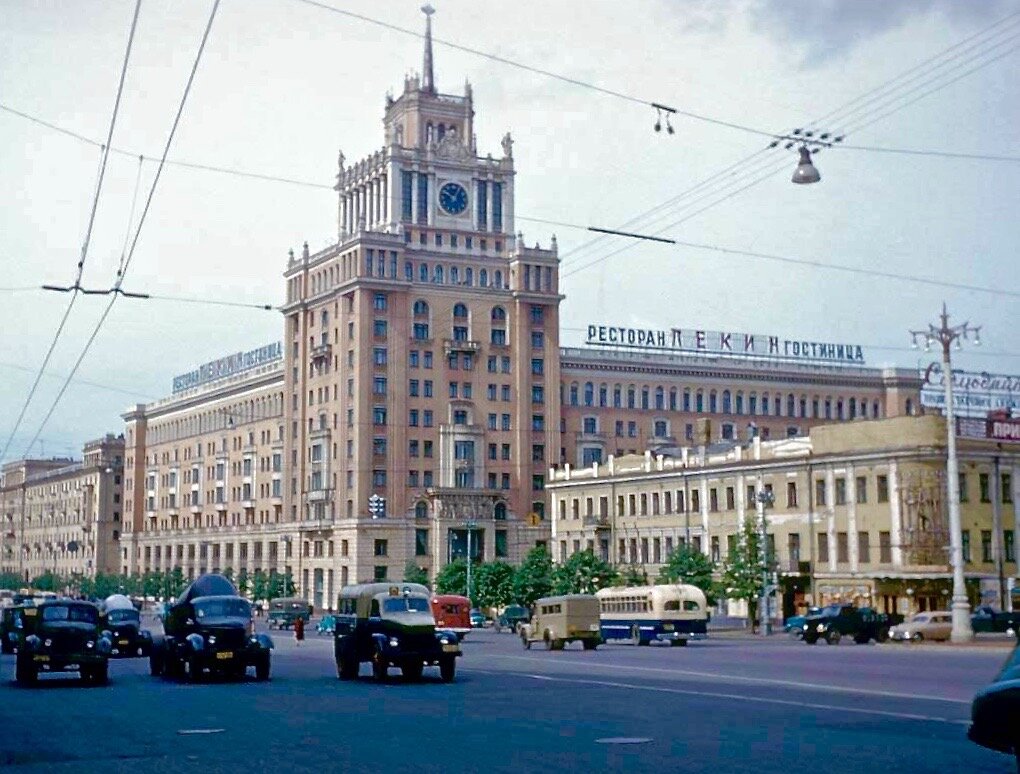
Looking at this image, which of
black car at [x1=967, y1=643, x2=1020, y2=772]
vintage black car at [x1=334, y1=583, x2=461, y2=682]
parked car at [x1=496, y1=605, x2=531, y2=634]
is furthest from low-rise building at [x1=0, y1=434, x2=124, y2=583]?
black car at [x1=967, y1=643, x2=1020, y2=772]

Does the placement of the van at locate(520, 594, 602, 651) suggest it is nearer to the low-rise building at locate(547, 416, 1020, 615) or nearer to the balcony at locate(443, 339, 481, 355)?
the low-rise building at locate(547, 416, 1020, 615)

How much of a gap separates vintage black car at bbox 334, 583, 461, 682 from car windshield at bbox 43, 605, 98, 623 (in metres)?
6.14

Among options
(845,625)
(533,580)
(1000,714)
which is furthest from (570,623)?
(1000,714)

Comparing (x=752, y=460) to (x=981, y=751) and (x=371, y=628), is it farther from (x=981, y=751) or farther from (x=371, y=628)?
(x=981, y=751)

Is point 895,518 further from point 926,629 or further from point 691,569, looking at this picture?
point 926,629

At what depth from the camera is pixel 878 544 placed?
73375mm

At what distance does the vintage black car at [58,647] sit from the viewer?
1289 inches

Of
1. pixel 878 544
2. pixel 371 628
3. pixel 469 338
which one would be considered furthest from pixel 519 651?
pixel 469 338

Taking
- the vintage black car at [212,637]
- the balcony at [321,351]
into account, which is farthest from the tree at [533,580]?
the vintage black car at [212,637]

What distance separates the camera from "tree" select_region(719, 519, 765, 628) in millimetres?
70562

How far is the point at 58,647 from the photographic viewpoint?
3291 cm

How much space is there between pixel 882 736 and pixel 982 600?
56281 mm

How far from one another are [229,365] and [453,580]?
164ft

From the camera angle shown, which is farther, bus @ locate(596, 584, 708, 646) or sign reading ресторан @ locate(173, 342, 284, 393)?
sign reading ресторан @ locate(173, 342, 284, 393)
